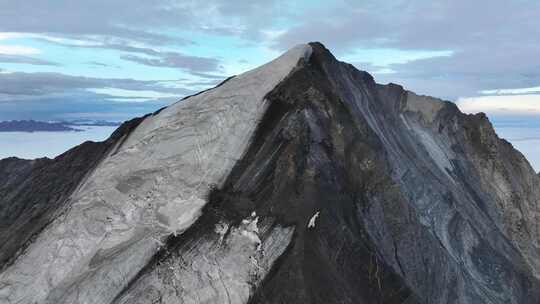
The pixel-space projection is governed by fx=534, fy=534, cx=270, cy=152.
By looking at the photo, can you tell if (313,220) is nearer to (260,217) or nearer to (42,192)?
(260,217)

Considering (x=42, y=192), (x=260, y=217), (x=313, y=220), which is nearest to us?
(x=313, y=220)

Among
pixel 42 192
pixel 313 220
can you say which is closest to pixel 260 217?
pixel 313 220

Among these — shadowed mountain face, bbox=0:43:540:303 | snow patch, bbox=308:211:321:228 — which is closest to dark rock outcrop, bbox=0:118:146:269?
shadowed mountain face, bbox=0:43:540:303

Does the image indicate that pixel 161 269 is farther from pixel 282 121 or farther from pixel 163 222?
pixel 282 121

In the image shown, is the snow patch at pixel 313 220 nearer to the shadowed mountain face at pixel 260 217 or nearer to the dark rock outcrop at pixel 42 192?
the shadowed mountain face at pixel 260 217

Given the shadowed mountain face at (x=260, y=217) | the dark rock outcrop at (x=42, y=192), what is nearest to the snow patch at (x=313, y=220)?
the shadowed mountain face at (x=260, y=217)

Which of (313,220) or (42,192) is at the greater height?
(313,220)

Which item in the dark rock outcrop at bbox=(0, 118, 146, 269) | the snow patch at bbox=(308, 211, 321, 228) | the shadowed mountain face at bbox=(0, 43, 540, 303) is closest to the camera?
the shadowed mountain face at bbox=(0, 43, 540, 303)

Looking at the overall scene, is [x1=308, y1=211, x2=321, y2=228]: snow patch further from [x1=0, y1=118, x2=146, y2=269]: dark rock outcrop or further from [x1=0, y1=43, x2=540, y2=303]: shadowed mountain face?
[x1=0, y1=118, x2=146, y2=269]: dark rock outcrop
